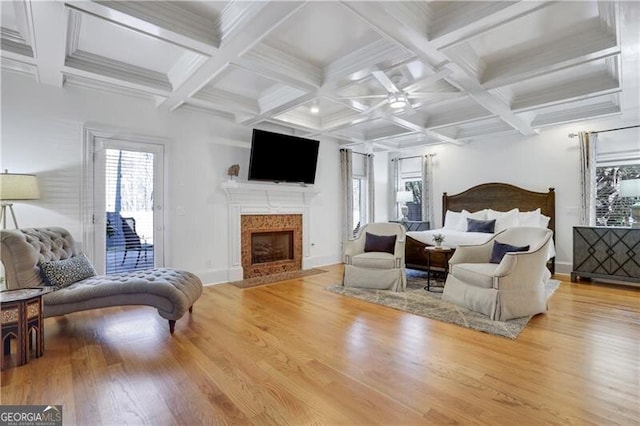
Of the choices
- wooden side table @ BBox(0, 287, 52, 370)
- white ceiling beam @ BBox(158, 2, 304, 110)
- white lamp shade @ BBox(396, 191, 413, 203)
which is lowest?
wooden side table @ BBox(0, 287, 52, 370)

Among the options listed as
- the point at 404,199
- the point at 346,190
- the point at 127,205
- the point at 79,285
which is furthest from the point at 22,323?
the point at 404,199

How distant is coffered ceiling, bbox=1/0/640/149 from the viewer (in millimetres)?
2398

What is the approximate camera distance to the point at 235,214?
535 centimetres

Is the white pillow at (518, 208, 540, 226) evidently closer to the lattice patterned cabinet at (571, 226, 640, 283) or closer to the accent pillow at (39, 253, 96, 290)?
the lattice patterned cabinet at (571, 226, 640, 283)

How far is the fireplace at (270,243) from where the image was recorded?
549cm

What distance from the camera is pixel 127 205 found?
432 cm

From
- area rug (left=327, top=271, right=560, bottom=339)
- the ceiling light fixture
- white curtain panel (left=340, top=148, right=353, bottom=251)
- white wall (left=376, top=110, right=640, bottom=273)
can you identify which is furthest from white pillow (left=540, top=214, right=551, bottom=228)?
the ceiling light fixture

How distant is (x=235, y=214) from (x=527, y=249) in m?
4.26

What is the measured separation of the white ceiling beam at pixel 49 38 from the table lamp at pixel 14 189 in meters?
1.14

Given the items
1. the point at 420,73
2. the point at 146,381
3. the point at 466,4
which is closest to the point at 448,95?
the point at 420,73

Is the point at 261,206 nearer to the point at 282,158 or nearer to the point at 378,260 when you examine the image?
the point at 282,158

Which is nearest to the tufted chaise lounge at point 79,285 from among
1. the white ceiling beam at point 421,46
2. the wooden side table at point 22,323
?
the wooden side table at point 22,323

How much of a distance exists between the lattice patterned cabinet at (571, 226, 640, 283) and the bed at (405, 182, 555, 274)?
0.59m

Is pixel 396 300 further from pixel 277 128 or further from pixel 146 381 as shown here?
pixel 277 128
